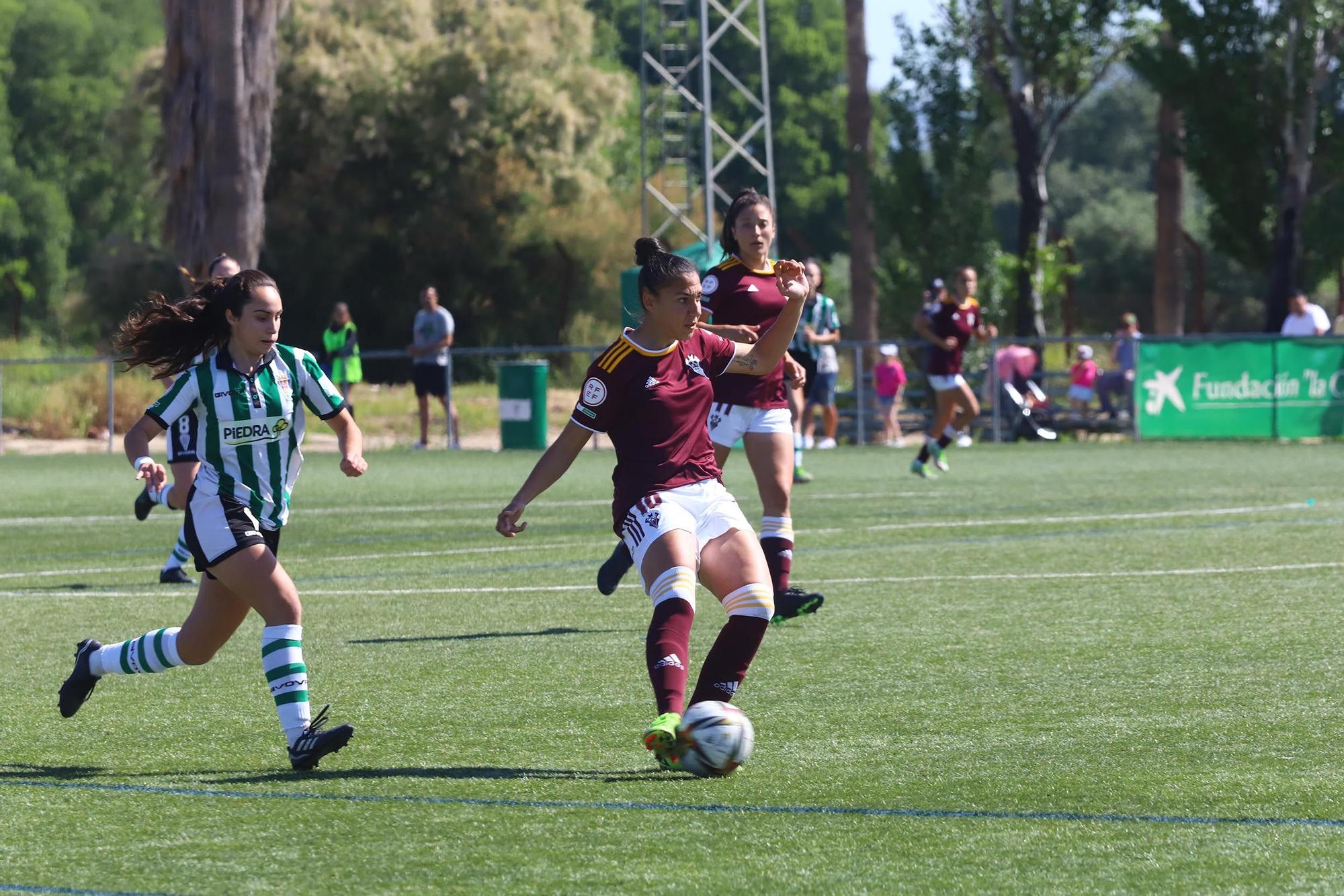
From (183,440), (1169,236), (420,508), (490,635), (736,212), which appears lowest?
(420,508)

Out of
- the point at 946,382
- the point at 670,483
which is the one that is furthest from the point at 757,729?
the point at 946,382

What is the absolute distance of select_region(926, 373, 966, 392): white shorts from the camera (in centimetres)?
2006

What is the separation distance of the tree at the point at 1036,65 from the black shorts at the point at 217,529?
30.6 metres

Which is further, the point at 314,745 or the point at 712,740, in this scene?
the point at 314,745

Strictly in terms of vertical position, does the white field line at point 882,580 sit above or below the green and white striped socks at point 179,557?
A: below

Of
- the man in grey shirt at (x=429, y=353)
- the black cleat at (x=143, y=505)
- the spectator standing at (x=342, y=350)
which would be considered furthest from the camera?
the man in grey shirt at (x=429, y=353)

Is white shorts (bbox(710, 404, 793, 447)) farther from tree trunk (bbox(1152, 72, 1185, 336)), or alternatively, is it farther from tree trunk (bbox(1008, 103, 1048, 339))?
tree trunk (bbox(1152, 72, 1185, 336))

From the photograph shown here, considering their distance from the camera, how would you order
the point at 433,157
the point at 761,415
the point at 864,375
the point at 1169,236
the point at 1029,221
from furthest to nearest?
the point at 433,157 → the point at 1169,236 → the point at 1029,221 → the point at 864,375 → the point at 761,415

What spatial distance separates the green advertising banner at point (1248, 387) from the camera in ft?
93.1

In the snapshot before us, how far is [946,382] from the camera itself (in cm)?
2014

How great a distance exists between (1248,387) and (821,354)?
8.34 meters

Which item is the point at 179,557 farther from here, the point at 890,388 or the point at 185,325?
the point at 890,388

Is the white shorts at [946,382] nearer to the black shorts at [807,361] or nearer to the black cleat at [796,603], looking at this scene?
the black shorts at [807,361]

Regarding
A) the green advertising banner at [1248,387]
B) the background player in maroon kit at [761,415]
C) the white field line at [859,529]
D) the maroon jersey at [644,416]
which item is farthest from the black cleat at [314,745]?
the green advertising banner at [1248,387]
